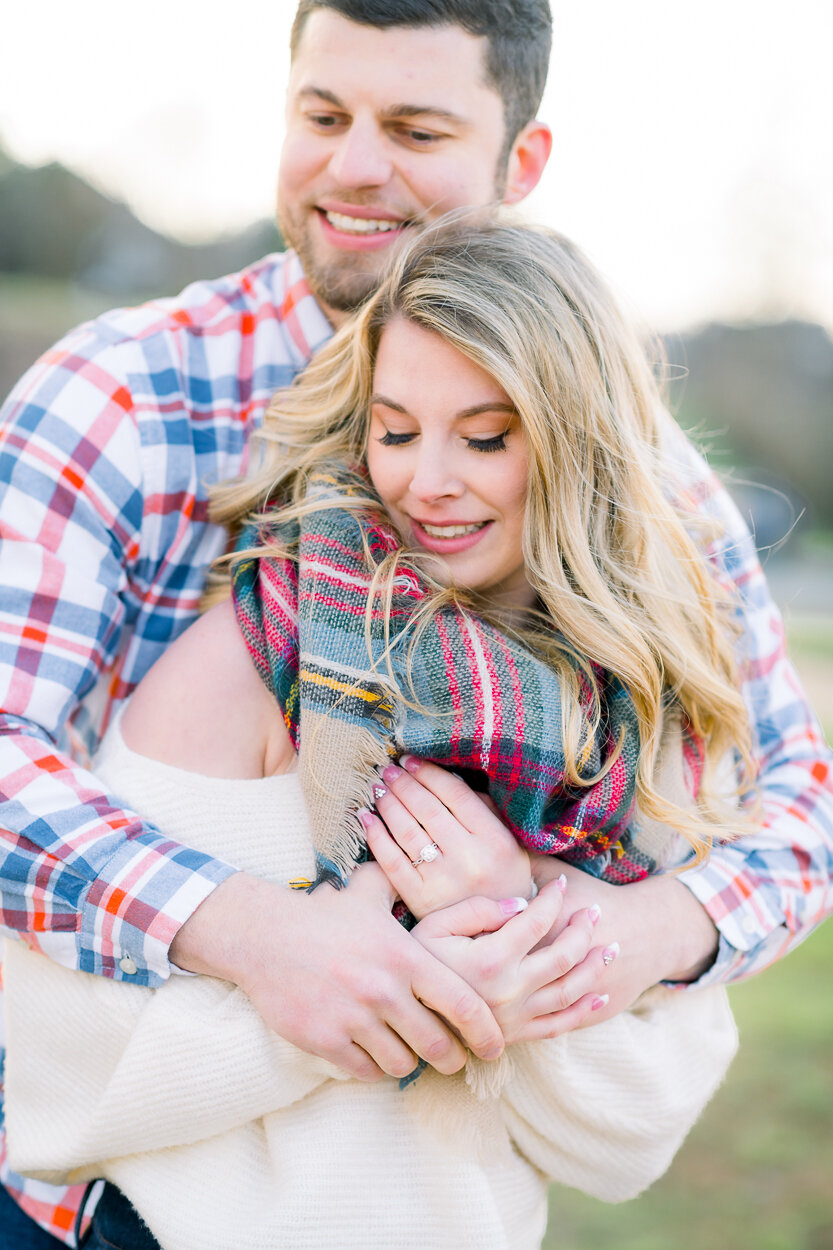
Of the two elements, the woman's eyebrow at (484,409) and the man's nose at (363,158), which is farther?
the man's nose at (363,158)

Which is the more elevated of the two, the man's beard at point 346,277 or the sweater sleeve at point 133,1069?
the man's beard at point 346,277

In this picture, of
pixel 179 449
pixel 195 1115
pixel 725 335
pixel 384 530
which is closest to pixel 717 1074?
pixel 195 1115

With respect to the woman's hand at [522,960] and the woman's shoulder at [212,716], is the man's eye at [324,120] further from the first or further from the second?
the woman's hand at [522,960]

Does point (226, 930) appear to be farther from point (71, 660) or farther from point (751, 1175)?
point (751, 1175)

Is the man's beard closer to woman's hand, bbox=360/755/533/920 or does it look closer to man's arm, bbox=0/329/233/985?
man's arm, bbox=0/329/233/985

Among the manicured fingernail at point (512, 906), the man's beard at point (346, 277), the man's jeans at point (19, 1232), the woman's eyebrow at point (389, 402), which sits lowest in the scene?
the man's jeans at point (19, 1232)

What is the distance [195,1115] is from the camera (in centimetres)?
142

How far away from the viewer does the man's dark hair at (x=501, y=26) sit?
1931 millimetres

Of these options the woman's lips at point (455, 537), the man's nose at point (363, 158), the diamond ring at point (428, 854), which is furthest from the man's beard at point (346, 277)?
the diamond ring at point (428, 854)

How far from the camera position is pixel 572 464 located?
68.3 inches

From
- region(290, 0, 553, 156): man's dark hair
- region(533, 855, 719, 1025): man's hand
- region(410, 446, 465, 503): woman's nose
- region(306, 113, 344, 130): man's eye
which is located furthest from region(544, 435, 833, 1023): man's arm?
region(306, 113, 344, 130): man's eye

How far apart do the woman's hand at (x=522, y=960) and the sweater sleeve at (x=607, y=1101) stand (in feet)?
0.28

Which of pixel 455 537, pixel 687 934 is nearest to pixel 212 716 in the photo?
pixel 455 537

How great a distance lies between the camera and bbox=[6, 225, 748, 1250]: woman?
57.2 inches
